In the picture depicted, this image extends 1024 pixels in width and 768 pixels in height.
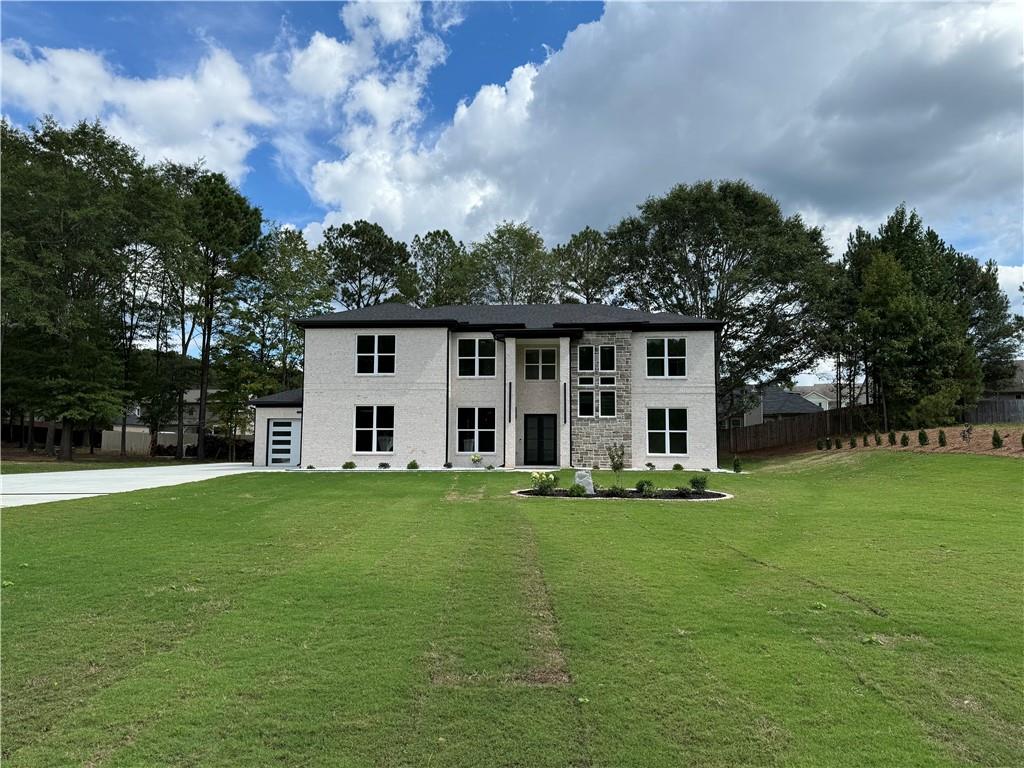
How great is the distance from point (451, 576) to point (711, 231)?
32.8 meters

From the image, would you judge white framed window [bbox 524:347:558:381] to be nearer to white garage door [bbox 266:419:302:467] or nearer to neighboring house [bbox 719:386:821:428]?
white garage door [bbox 266:419:302:467]

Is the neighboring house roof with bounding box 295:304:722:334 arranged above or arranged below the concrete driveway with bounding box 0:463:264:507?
above

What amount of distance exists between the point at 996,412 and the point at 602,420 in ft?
71.5

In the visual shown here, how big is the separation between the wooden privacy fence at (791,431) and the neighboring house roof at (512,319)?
1630 centimetres

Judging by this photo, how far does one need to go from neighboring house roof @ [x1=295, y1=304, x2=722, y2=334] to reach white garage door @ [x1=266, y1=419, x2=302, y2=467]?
4.95 meters

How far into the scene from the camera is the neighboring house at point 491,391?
949 inches

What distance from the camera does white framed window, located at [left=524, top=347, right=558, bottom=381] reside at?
84.2 feet

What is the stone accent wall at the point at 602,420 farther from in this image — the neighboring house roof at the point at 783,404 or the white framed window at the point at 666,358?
the neighboring house roof at the point at 783,404

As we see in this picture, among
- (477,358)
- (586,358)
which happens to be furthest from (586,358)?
(477,358)

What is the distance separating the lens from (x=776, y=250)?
33375 mm

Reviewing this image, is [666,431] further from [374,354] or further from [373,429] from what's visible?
[374,354]

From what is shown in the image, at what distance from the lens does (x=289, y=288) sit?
36.7 m

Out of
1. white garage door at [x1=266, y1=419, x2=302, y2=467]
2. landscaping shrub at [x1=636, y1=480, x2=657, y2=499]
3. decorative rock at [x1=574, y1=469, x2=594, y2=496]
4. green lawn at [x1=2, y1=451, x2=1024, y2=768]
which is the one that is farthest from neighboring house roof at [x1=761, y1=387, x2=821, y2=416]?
green lawn at [x1=2, y1=451, x2=1024, y2=768]

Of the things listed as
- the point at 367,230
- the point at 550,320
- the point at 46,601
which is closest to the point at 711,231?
the point at 550,320
